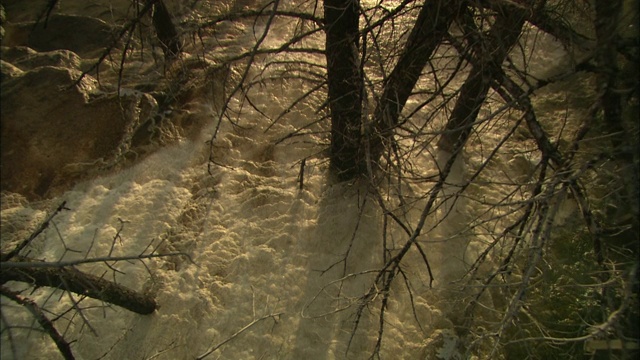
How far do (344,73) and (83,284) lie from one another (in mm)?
2387

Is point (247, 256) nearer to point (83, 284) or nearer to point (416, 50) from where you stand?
point (83, 284)

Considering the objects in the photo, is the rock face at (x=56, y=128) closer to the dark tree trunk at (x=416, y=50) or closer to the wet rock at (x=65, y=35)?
the wet rock at (x=65, y=35)

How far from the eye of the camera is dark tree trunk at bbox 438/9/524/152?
8.96ft

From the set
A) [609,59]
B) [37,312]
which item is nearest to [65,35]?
[37,312]

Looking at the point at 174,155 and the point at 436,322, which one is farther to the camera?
the point at 174,155

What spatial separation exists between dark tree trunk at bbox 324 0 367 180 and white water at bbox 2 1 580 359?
727mm

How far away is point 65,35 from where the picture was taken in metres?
6.27

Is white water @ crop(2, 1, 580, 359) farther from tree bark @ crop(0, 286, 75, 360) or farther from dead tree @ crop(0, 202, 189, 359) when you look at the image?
tree bark @ crop(0, 286, 75, 360)

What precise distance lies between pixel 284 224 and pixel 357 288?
100 centimetres

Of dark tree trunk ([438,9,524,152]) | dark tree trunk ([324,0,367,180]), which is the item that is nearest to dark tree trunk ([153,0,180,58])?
dark tree trunk ([324,0,367,180])

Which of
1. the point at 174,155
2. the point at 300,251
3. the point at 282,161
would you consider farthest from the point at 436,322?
the point at 174,155

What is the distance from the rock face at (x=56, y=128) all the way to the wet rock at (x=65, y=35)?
885 millimetres

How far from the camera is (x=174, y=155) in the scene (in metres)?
5.18

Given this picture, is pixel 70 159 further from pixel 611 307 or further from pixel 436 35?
pixel 611 307
